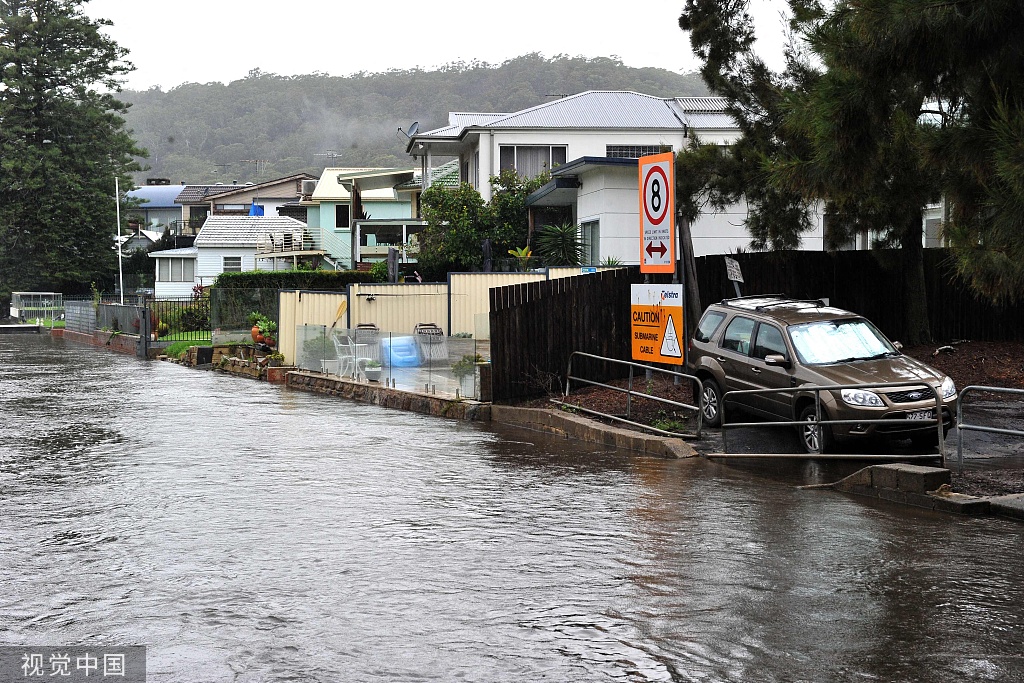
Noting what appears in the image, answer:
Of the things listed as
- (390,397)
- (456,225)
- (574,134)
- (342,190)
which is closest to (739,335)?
(390,397)

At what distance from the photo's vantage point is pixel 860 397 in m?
13.0

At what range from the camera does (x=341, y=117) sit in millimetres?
181000

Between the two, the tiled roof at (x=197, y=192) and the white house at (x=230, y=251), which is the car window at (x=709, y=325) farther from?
the tiled roof at (x=197, y=192)

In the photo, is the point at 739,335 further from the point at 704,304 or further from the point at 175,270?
the point at 175,270

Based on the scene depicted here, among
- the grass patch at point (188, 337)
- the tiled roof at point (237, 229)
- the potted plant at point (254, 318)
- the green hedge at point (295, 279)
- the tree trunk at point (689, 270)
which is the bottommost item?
the grass patch at point (188, 337)

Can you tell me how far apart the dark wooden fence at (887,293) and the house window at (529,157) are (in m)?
22.2

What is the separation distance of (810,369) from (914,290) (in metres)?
7.93

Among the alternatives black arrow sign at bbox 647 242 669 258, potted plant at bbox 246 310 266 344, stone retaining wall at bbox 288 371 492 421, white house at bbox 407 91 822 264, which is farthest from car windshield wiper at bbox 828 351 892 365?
white house at bbox 407 91 822 264

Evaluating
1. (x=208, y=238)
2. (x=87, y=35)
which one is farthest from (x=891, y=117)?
(x=87, y=35)

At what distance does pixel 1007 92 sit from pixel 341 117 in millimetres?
175391

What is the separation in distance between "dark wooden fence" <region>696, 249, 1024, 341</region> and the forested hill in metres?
130

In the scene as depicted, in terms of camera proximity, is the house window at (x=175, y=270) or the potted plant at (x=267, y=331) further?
the house window at (x=175, y=270)

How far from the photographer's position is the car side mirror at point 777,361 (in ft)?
45.7

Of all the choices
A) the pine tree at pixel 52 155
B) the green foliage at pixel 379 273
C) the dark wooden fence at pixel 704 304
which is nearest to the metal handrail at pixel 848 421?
the dark wooden fence at pixel 704 304
